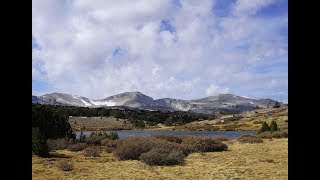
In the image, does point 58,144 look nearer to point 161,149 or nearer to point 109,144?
point 109,144

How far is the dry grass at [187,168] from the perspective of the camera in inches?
560

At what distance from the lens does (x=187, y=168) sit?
16.3m

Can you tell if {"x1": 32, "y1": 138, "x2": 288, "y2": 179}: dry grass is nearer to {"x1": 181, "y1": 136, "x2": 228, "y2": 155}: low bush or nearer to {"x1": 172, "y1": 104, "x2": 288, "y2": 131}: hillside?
{"x1": 181, "y1": 136, "x2": 228, "y2": 155}: low bush

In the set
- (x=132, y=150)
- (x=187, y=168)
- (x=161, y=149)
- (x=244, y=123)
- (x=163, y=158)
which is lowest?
(x=187, y=168)

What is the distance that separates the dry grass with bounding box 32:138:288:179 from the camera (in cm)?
1422

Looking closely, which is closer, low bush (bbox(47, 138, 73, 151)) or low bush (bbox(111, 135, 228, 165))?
low bush (bbox(111, 135, 228, 165))

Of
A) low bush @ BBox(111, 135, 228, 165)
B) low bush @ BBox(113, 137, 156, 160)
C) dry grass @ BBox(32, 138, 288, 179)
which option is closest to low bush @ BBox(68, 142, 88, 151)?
low bush @ BBox(111, 135, 228, 165)

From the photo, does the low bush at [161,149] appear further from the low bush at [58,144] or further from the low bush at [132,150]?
the low bush at [58,144]

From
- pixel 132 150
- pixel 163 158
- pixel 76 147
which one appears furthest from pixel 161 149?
pixel 76 147

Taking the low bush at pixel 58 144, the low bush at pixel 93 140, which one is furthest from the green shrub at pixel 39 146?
the low bush at pixel 93 140
